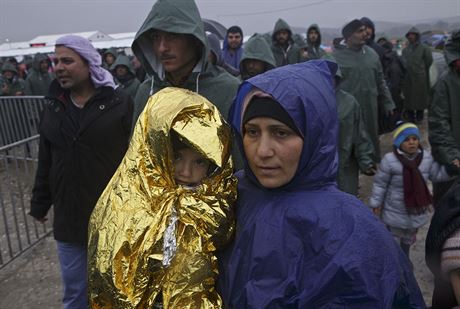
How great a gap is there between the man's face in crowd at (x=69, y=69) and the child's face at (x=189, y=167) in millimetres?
1408

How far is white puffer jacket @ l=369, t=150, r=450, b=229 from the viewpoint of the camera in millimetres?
3678

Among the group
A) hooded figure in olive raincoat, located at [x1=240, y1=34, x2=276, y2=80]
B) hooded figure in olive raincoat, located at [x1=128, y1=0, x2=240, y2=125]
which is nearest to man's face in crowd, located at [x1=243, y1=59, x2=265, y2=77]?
hooded figure in olive raincoat, located at [x1=240, y1=34, x2=276, y2=80]

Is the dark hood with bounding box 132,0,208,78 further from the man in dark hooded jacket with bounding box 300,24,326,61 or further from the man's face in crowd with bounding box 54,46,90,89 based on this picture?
the man in dark hooded jacket with bounding box 300,24,326,61

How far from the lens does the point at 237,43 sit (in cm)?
783

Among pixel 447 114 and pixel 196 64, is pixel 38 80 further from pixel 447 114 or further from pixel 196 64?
pixel 447 114

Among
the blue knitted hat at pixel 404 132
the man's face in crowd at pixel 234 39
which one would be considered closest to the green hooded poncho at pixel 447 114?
the blue knitted hat at pixel 404 132

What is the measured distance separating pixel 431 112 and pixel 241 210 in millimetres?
2551

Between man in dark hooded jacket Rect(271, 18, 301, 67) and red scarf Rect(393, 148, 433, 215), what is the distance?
403cm

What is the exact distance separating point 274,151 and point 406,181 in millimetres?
2515

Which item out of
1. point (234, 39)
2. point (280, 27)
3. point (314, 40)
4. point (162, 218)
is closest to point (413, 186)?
point (162, 218)

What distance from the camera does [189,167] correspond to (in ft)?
5.70

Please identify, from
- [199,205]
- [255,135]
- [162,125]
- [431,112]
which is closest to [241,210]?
[199,205]

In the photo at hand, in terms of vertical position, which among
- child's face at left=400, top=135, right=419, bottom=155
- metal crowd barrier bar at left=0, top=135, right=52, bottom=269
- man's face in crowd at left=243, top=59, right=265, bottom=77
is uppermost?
man's face in crowd at left=243, top=59, right=265, bottom=77

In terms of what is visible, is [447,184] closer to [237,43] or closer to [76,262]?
[76,262]
